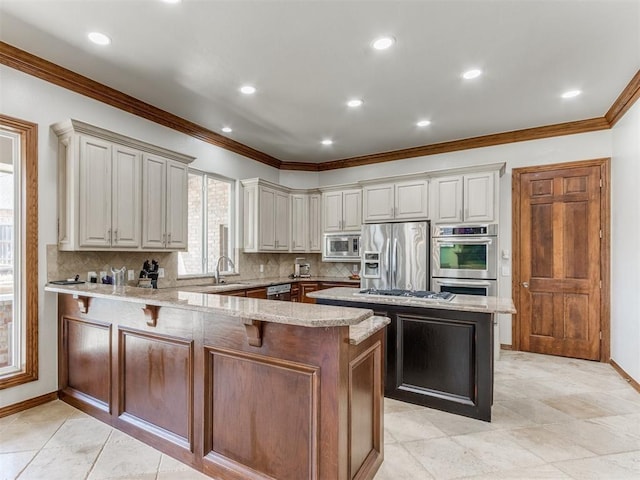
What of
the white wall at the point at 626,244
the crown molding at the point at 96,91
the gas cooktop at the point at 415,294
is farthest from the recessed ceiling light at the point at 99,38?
the white wall at the point at 626,244

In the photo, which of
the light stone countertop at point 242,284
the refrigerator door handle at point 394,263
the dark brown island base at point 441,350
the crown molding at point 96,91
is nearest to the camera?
the dark brown island base at point 441,350

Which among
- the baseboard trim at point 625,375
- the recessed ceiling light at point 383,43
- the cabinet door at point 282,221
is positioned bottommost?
the baseboard trim at point 625,375

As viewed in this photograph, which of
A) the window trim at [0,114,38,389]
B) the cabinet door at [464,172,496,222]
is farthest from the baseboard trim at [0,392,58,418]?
the cabinet door at [464,172,496,222]

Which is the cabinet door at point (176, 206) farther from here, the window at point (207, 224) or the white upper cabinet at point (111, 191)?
the window at point (207, 224)

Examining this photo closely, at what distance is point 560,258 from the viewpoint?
14.5 feet

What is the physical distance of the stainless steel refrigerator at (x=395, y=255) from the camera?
4660mm

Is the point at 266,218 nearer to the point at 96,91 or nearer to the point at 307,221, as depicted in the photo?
the point at 307,221

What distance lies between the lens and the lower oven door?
427 cm

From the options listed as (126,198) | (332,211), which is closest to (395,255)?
(332,211)

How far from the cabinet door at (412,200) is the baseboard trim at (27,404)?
4.29m

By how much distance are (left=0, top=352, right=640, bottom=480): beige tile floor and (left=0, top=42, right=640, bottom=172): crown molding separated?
9.14 feet

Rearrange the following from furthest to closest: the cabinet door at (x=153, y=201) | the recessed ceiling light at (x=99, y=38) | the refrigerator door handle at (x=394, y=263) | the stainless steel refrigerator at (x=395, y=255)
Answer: the refrigerator door handle at (x=394, y=263) < the stainless steel refrigerator at (x=395, y=255) < the cabinet door at (x=153, y=201) < the recessed ceiling light at (x=99, y=38)

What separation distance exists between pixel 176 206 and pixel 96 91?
129cm

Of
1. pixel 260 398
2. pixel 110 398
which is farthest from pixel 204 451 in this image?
pixel 110 398
